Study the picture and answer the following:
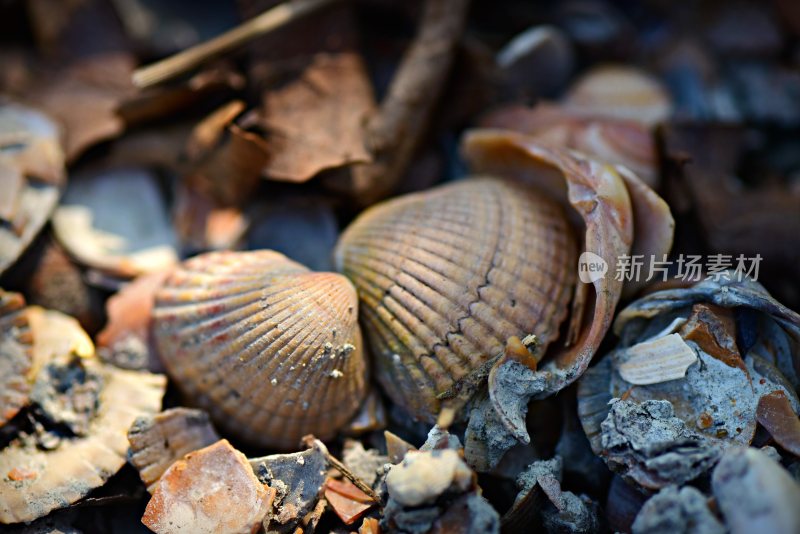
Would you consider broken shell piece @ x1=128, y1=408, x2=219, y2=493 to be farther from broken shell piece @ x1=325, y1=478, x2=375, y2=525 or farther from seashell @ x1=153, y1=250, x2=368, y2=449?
broken shell piece @ x1=325, y1=478, x2=375, y2=525

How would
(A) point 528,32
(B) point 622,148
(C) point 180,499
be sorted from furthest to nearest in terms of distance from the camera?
(A) point 528,32
(B) point 622,148
(C) point 180,499

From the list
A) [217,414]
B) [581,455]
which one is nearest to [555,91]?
[581,455]

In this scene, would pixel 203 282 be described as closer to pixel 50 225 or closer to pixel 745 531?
pixel 50 225

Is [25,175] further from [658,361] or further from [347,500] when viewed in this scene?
[658,361]

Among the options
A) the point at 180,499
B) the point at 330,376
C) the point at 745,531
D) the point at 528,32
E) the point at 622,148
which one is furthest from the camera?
the point at 528,32

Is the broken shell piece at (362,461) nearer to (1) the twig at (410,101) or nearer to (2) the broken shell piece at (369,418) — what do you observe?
(2) the broken shell piece at (369,418)

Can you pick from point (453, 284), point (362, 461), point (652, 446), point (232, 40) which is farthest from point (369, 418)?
point (232, 40)
